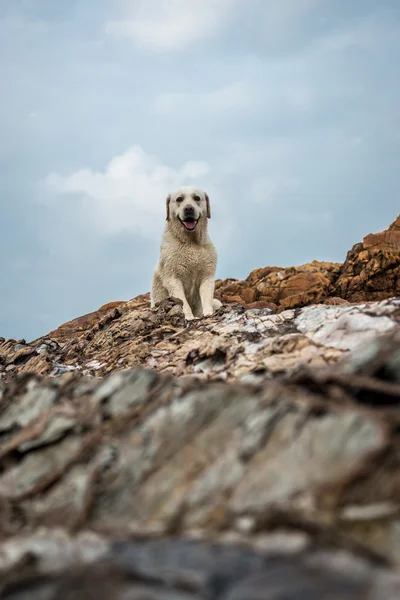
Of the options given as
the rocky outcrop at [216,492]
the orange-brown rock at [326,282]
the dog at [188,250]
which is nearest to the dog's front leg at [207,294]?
the dog at [188,250]

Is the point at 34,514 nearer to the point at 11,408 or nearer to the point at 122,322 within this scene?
the point at 11,408

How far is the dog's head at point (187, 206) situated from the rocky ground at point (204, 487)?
25.5 ft

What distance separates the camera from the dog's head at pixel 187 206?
1171cm

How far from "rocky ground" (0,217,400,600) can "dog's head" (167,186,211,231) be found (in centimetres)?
776

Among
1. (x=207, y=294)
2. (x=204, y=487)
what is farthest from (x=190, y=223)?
(x=204, y=487)

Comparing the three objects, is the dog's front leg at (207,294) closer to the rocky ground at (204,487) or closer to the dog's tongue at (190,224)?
the dog's tongue at (190,224)

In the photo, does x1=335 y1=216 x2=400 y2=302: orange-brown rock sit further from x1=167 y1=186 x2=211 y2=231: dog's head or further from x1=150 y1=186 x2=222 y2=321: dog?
x1=167 y1=186 x2=211 y2=231: dog's head

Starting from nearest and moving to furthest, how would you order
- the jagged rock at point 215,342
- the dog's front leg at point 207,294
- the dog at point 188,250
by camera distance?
the jagged rock at point 215,342, the dog's front leg at point 207,294, the dog at point 188,250

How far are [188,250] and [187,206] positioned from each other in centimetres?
96

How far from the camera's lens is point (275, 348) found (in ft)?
19.4

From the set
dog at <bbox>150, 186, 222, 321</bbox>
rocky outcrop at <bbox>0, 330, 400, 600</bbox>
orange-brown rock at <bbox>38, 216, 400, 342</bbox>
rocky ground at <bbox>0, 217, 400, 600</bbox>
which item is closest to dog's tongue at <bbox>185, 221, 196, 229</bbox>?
dog at <bbox>150, 186, 222, 321</bbox>

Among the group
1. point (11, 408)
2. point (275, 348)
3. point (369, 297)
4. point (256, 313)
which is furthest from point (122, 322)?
point (369, 297)

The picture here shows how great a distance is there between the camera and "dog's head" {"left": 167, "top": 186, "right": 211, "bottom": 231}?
461 inches

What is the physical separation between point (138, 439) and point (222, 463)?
584mm
